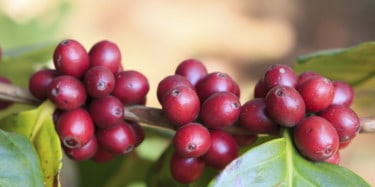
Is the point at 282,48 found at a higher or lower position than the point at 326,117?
lower

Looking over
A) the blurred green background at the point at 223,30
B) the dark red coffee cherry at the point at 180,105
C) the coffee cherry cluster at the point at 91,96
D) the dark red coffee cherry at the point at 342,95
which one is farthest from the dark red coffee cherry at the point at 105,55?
the blurred green background at the point at 223,30

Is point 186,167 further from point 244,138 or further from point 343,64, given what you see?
point 343,64

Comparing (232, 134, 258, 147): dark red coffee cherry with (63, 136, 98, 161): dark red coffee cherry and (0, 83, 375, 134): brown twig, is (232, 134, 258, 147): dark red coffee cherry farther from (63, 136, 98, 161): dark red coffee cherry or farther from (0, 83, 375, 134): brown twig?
(63, 136, 98, 161): dark red coffee cherry

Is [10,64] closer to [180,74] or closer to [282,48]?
[180,74]

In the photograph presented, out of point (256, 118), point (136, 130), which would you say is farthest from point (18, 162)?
point (256, 118)

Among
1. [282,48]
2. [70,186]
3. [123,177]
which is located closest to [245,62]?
[282,48]

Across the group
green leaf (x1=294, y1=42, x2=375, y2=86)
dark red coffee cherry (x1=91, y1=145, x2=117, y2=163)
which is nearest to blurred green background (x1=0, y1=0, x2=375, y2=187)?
green leaf (x1=294, y1=42, x2=375, y2=86)
